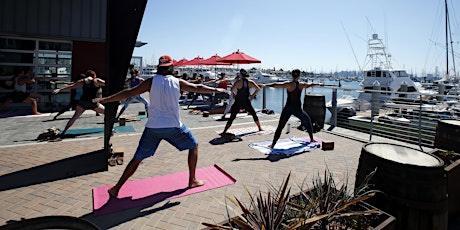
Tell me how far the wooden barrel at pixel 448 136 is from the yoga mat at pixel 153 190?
3.14 meters

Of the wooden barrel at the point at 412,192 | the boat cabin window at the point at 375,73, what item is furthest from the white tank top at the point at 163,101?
the boat cabin window at the point at 375,73

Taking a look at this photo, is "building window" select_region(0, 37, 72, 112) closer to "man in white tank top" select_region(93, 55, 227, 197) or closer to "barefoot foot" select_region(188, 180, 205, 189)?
"man in white tank top" select_region(93, 55, 227, 197)

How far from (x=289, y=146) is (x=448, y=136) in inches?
116

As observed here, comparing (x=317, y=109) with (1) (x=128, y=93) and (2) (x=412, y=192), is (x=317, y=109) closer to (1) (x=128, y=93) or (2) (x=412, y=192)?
(2) (x=412, y=192)

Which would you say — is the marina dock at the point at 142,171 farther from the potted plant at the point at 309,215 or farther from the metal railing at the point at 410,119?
the metal railing at the point at 410,119

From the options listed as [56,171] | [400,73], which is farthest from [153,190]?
[400,73]

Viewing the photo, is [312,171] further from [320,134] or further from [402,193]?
[320,134]

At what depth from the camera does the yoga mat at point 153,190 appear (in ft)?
11.0

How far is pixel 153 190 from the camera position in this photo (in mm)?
3799

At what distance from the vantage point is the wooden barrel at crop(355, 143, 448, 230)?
2.10m

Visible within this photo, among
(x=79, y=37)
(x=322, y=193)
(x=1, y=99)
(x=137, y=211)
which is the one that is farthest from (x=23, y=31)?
(x=322, y=193)

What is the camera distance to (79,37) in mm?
10648

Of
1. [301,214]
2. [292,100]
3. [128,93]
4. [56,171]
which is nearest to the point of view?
[301,214]

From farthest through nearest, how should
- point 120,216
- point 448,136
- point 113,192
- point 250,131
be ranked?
point 250,131
point 448,136
point 113,192
point 120,216
